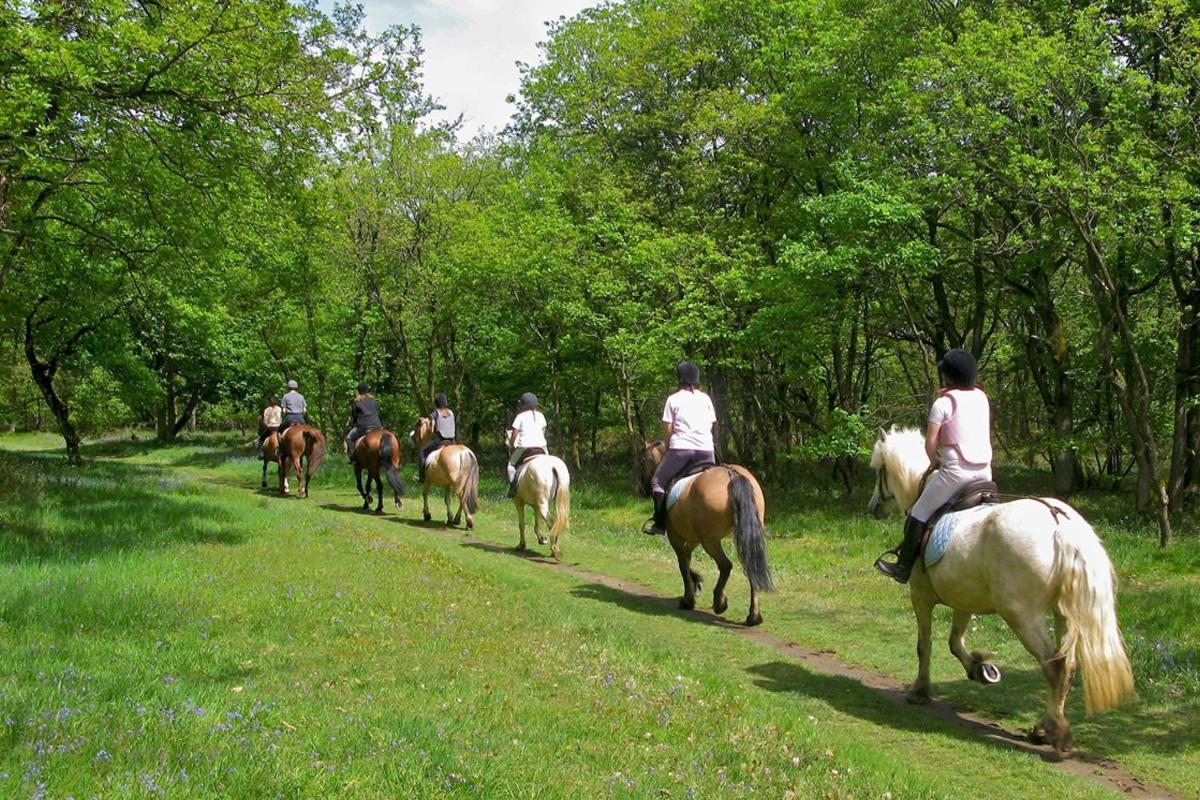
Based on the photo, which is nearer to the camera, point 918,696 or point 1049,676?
point 1049,676

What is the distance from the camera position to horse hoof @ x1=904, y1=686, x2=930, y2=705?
741 cm

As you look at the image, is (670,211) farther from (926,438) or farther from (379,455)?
(926,438)

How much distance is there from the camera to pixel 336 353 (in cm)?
3662

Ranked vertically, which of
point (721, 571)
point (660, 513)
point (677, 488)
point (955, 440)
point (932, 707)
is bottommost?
point (932, 707)

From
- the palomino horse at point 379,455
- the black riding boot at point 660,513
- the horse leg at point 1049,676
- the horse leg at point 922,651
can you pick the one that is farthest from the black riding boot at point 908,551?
the palomino horse at point 379,455

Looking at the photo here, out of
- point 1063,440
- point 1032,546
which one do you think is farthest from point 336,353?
point 1032,546

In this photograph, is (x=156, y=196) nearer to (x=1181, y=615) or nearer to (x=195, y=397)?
(x=1181, y=615)

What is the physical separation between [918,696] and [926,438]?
238 cm

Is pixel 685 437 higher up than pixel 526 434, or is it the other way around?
pixel 685 437

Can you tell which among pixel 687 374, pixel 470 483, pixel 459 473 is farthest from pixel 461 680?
pixel 470 483

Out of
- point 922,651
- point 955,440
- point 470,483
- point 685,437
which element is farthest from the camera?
point 470,483

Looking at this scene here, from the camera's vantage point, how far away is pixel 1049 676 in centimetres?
625

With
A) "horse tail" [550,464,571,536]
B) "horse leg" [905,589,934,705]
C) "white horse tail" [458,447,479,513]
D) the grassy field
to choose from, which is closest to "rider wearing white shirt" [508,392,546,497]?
"horse tail" [550,464,571,536]

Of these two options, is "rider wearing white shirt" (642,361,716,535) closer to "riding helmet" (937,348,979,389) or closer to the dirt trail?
the dirt trail
